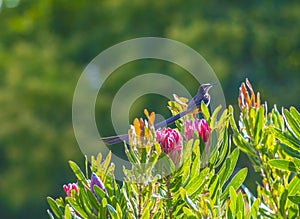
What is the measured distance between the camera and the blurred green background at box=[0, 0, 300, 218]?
29.2 feet

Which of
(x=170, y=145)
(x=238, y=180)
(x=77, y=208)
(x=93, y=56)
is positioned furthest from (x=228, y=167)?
(x=93, y=56)

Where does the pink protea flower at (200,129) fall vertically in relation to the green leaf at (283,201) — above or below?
above

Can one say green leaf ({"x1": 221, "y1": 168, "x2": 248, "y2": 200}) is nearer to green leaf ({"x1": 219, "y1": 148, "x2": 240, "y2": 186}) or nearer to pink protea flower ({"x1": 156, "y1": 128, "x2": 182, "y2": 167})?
green leaf ({"x1": 219, "y1": 148, "x2": 240, "y2": 186})

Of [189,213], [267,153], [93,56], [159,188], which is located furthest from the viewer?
[93,56]

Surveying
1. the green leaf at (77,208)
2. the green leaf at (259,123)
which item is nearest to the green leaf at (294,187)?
the green leaf at (259,123)

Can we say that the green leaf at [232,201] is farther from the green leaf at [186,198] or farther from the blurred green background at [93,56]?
the blurred green background at [93,56]

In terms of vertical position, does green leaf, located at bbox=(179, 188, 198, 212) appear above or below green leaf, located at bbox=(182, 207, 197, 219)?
above

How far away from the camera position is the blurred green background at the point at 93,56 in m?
8.90

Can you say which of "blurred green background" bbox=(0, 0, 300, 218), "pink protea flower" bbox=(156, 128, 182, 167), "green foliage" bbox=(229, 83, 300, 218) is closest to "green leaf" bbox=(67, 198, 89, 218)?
"pink protea flower" bbox=(156, 128, 182, 167)

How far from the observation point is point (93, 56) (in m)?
9.88

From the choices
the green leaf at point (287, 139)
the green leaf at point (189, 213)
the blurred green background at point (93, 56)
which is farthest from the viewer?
the blurred green background at point (93, 56)

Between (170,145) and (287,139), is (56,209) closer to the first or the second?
(170,145)

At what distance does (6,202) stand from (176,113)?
876 cm

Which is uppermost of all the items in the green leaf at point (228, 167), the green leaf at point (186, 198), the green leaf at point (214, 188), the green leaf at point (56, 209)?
the green leaf at point (56, 209)
